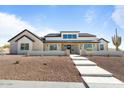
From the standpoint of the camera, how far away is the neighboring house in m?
30.5

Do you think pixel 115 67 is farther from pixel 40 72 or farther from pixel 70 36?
pixel 70 36

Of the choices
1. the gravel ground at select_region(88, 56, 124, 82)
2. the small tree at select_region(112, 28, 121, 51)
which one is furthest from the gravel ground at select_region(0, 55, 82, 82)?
the small tree at select_region(112, 28, 121, 51)

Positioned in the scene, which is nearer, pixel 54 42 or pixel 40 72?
pixel 40 72

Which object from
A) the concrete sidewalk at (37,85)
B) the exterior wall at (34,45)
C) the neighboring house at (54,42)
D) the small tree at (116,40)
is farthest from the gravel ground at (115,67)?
the small tree at (116,40)

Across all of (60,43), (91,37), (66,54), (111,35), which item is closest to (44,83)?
(66,54)

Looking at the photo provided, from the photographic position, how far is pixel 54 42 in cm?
3112

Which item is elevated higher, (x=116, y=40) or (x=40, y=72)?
(x=116, y=40)

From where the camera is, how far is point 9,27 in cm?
3450

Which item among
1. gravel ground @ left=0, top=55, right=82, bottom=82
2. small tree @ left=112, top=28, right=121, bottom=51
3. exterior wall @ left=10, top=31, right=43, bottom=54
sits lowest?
gravel ground @ left=0, top=55, right=82, bottom=82

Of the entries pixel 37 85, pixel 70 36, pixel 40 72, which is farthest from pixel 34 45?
pixel 37 85

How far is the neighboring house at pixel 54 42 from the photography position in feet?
100.0

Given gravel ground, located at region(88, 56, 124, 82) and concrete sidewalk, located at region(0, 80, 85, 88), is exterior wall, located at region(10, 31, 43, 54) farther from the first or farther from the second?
concrete sidewalk, located at region(0, 80, 85, 88)
